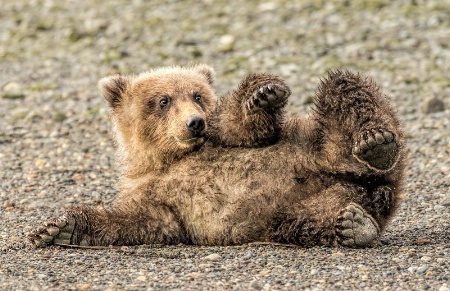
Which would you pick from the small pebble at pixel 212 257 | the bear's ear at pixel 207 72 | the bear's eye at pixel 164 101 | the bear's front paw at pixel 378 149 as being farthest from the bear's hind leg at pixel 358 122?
the bear's ear at pixel 207 72

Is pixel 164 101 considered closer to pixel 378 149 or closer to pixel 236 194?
pixel 236 194

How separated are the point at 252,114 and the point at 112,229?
1.38 metres

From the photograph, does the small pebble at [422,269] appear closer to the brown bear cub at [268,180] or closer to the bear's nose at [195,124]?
the brown bear cub at [268,180]

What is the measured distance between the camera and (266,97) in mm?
6672

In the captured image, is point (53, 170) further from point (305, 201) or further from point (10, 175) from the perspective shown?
point (305, 201)

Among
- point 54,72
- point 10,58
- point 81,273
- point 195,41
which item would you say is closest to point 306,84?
point 195,41

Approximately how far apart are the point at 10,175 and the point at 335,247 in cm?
425

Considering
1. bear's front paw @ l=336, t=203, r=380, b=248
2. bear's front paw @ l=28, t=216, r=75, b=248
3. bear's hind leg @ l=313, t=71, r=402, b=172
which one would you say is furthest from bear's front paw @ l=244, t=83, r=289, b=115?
bear's front paw @ l=28, t=216, r=75, b=248

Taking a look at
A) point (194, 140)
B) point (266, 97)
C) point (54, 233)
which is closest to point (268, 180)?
point (266, 97)

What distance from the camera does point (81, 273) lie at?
6.14 meters

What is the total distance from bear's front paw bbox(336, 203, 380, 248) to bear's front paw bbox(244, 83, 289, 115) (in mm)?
945

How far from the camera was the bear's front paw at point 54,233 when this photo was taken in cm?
682

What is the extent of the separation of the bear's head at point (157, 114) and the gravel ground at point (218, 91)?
890 mm

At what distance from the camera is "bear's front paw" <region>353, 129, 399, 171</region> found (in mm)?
6359
